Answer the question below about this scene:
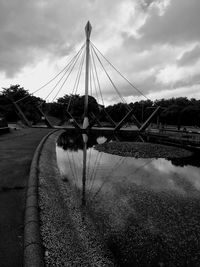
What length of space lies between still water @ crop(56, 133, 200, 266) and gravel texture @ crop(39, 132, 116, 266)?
29cm

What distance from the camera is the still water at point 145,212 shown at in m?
3.66

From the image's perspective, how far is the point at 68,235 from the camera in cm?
373

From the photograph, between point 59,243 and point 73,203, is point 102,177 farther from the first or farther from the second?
point 59,243

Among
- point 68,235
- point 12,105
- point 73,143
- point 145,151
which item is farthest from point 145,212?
point 12,105

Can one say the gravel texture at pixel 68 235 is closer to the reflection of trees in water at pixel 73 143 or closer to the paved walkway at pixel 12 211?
the paved walkway at pixel 12 211

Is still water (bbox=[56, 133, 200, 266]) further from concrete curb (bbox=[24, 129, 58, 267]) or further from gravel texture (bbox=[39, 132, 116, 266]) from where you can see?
concrete curb (bbox=[24, 129, 58, 267])

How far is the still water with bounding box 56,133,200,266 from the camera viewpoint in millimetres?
3662

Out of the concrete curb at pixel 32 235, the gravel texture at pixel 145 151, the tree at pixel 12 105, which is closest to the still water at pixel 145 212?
the concrete curb at pixel 32 235

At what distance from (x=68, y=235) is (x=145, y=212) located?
8.29ft

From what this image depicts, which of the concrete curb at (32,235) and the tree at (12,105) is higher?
the tree at (12,105)

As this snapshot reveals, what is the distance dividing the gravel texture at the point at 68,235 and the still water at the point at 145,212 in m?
0.29

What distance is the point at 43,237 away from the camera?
3.30 meters

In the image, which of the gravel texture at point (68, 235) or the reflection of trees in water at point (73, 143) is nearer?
the gravel texture at point (68, 235)

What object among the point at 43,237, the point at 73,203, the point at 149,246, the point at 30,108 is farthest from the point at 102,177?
the point at 30,108
